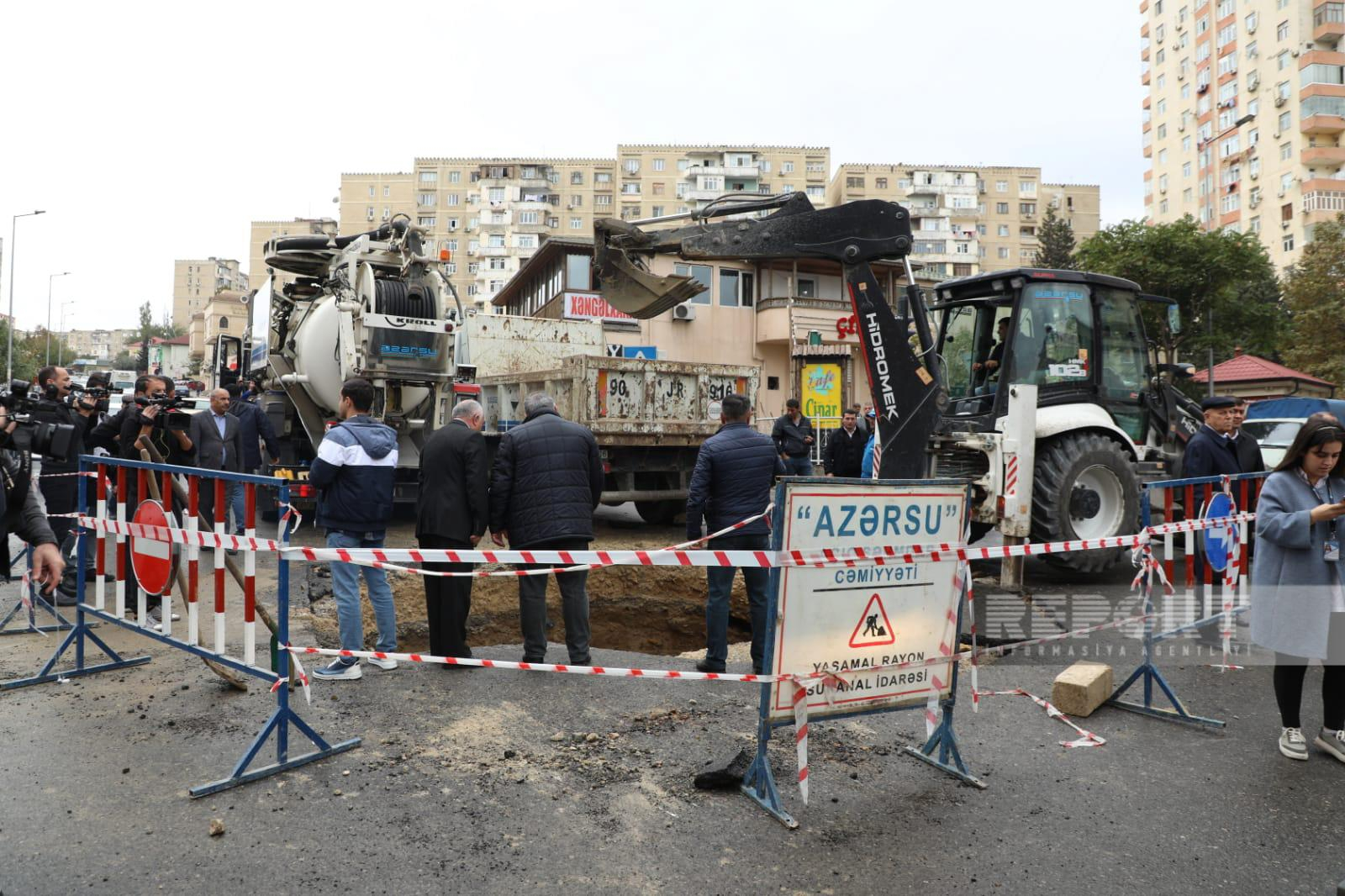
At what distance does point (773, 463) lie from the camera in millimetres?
6117

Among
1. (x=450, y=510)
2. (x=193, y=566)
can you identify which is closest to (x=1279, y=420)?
(x=450, y=510)

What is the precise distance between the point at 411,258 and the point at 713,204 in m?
5.37

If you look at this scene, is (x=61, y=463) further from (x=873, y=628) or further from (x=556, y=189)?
(x=556, y=189)

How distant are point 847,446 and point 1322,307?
67.3 feet

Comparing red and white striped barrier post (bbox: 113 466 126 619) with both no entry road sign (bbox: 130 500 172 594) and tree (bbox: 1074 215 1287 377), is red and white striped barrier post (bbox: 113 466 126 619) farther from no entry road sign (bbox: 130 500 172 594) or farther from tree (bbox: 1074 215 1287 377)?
tree (bbox: 1074 215 1287 377)

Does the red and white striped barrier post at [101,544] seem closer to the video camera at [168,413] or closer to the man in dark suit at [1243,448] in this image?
the video camera at [168,413]

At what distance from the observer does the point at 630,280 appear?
7.45 metres

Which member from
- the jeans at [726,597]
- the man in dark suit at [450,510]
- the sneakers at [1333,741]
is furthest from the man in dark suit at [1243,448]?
the man in dark suit at [450,510]

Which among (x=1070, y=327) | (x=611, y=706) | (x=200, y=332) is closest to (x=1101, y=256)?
(x=1070, y=327)

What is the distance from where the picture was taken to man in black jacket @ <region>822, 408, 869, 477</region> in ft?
43.7

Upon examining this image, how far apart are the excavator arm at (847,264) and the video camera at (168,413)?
362 cm

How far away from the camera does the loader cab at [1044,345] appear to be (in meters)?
8.55

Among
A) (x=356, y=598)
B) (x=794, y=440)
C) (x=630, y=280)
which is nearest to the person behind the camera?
(x=356, y=598)

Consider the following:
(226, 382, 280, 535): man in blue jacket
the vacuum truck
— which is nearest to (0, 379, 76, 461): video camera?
the vacuum truck
